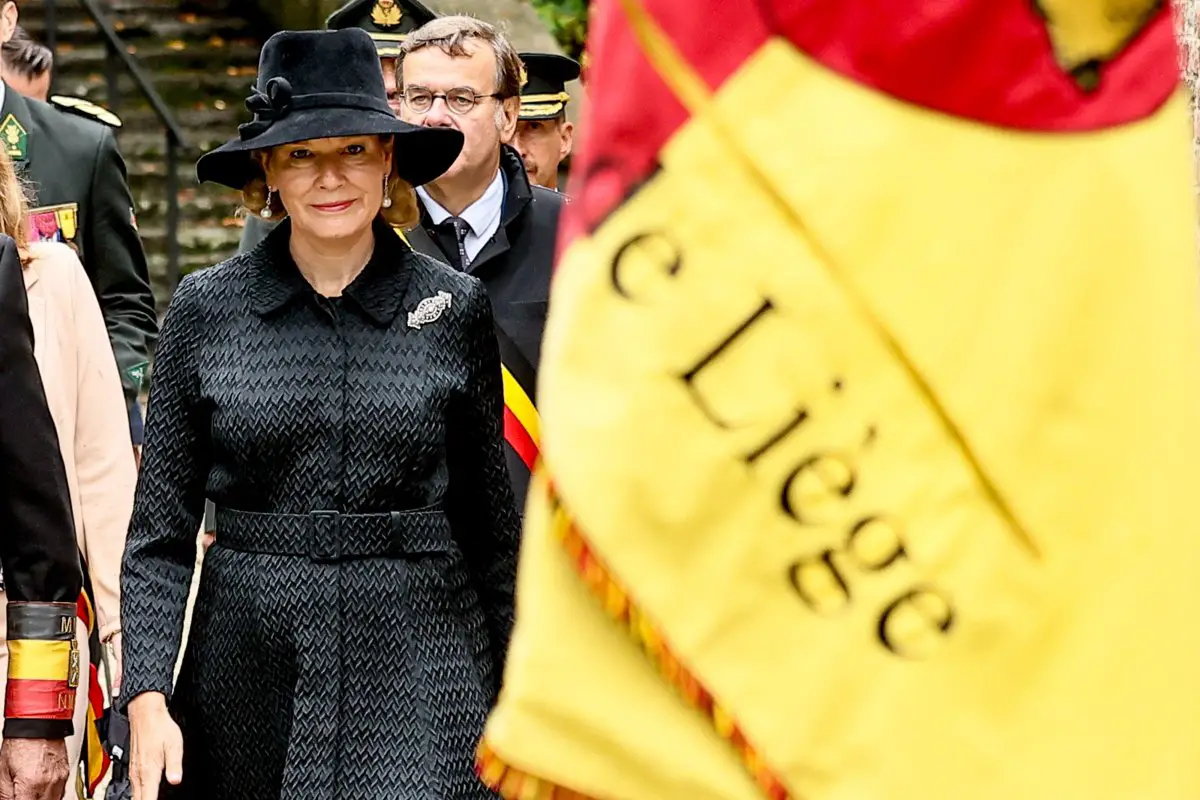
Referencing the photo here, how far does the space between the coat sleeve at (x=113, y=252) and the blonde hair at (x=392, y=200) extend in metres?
2.53

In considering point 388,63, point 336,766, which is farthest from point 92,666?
point 388,63

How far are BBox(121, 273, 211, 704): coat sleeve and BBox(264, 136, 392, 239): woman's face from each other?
0.31m

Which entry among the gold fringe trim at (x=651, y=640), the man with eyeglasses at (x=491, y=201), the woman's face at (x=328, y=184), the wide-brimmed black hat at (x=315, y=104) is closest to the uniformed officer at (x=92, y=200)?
the man with eyeglasses at (x=491, y=201)

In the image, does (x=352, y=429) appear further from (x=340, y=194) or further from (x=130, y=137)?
(x=130, y=137)

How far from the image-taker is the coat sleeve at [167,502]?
194 inches

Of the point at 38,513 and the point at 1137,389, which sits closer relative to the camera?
the point at 1137,389

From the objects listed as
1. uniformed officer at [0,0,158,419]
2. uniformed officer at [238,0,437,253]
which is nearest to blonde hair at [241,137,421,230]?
uniformed officer at [0,0,158,419]

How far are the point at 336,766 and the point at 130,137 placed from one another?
1173 centimetres

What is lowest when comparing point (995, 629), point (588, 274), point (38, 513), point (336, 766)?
point (336, 766)

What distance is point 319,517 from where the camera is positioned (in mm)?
4871

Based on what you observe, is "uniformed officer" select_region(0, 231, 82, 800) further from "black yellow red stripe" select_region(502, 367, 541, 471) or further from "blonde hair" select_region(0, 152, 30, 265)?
"black yellow red stripe" select_region(502, 367, 541, 471)

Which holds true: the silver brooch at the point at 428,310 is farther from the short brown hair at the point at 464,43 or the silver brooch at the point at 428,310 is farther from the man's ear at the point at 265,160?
the short brown hair at the point at 464,43

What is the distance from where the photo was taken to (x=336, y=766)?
4.89 meters

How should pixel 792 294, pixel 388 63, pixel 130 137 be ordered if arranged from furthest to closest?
1. pixel 130 137
2. pixel 388 63
3. pixel 792 294
